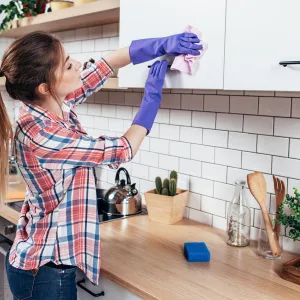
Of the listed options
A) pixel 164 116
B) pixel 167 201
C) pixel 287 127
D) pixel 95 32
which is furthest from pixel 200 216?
pixel 95 32

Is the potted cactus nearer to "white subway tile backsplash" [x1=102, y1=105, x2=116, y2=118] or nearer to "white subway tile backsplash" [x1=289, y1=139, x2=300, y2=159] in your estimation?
"white subway tile backsplash" [x1=289, y1=139, x2=300, y2=159]

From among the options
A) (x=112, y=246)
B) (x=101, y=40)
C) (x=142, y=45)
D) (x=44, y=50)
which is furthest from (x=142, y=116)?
(x=101, y=40)

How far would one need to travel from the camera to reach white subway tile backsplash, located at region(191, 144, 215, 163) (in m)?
2.16

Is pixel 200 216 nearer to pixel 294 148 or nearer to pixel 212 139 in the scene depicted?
pixel 212 139

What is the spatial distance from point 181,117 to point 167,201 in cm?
42

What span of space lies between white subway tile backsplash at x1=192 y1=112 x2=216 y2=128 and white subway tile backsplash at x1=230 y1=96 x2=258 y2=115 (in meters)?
0.12

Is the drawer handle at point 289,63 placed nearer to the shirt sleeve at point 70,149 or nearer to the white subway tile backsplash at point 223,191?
the shirt sleeve at point 70,149

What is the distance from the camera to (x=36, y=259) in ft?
5.38

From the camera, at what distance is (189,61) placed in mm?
1611

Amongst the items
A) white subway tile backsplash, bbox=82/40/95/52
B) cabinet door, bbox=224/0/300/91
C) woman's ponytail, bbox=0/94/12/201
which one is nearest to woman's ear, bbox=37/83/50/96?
woman's ponytail, bbox=0/94/12/201

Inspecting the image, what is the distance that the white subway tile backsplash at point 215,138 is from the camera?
6.87ft

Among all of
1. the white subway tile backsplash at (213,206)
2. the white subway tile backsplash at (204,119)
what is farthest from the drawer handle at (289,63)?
the white subway tile backsplash at (213,206)

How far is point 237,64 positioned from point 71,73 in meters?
0.58

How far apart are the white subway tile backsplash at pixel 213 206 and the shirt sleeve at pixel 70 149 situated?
703 mm
